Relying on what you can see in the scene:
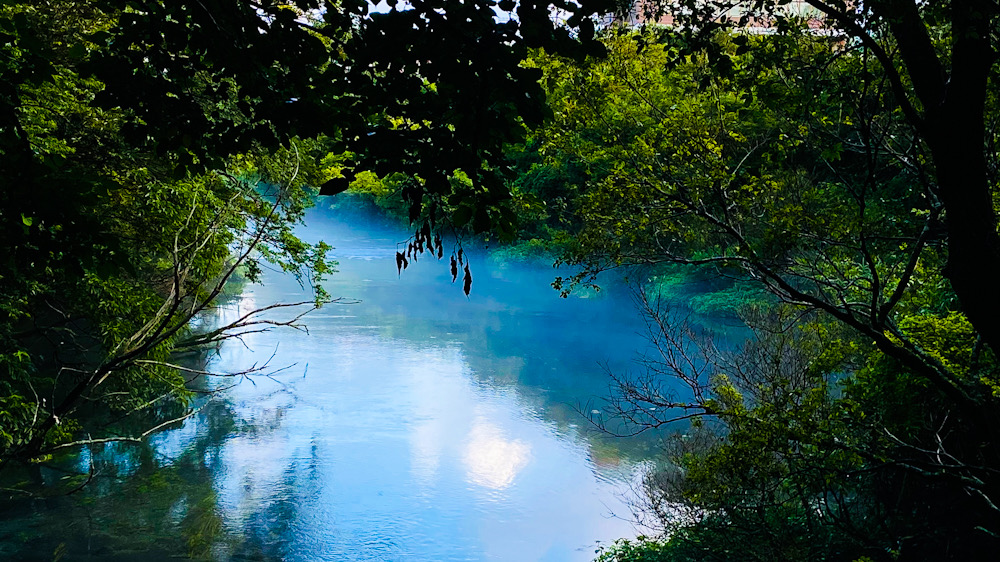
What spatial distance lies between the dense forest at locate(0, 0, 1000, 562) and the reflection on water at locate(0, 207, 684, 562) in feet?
2.97

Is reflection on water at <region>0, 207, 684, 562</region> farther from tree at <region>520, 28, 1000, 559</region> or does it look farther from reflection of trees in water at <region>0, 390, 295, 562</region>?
tree at <region>520, 28, 1000, 559</region>

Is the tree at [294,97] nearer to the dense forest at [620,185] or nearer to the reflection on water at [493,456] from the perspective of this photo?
the dense forest at [620,185]

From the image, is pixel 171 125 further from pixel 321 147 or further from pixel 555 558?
pixel 555 558

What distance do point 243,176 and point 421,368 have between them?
6597 millimetres

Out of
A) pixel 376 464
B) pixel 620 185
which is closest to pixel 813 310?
pixel 620 185

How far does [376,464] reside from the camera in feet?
34.2

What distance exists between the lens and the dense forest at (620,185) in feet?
6.32

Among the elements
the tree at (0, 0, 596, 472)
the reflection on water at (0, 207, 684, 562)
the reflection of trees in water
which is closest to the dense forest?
the tree at (0, 0, 596, 472)

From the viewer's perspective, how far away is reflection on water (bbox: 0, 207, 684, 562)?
827cm

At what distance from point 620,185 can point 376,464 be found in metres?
6.54

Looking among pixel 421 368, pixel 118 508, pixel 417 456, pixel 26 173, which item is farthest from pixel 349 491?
pixel 26 173

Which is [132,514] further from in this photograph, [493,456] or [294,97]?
[294,97]

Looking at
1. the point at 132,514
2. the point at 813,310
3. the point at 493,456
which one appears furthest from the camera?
the point at 493,456

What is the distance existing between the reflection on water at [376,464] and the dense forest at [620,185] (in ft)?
2.97
